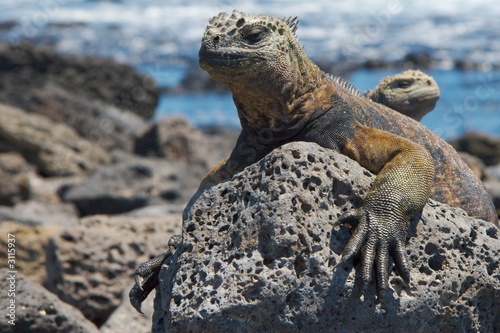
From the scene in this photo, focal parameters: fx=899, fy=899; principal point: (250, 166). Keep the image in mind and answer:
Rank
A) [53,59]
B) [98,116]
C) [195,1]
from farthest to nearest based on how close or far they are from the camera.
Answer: [195,1]
[53,59]
[98,116]

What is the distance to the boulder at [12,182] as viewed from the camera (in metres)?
12.2

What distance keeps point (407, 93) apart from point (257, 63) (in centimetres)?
189

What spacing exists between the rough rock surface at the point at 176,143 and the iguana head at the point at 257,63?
10661 millimetres

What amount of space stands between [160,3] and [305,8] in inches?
373

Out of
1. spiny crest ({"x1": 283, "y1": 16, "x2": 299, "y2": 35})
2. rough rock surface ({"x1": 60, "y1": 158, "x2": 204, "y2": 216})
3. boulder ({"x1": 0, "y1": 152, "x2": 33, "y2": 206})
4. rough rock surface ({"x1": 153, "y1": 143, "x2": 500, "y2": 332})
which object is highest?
spiny crest ({"x1": 283, "y1": 16, "x2": 299, "y2": 35})

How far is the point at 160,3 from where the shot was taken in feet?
178

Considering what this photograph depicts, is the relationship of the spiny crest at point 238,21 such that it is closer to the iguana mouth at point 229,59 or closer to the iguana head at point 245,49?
the iguana head at point 245,49

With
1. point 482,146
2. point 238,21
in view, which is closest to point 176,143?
point 482,146

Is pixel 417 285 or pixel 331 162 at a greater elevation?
pixel 331 162

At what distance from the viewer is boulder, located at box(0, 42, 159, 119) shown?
22.7 meters

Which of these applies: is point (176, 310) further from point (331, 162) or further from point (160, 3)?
point (160, 3)

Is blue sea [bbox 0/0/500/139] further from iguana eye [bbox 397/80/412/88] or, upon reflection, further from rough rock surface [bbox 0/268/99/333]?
rough rock surface [bbox 0/268/99/333]

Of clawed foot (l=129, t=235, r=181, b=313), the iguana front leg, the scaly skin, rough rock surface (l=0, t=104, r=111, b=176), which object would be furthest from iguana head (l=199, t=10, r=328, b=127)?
rough rock surface (l=0, t=104, r=111, b=176)

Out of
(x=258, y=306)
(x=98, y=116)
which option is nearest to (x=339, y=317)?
(x=258, y=306)
